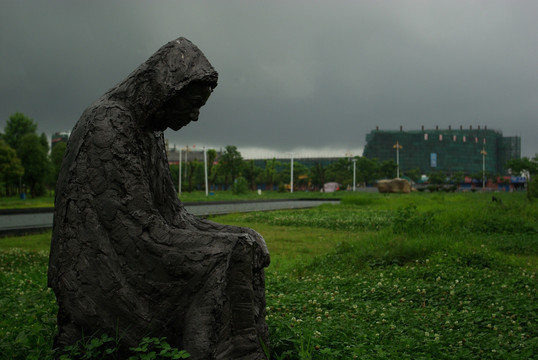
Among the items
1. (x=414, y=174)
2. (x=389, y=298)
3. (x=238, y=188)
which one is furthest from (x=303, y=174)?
(x=389, y=298)

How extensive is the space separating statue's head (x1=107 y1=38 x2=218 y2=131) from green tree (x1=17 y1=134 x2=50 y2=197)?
36.7 metres

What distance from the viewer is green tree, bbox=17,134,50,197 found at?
3606cm

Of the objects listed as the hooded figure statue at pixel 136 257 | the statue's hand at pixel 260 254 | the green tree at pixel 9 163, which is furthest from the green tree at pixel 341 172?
the hooded figure statue at pixel 136 257

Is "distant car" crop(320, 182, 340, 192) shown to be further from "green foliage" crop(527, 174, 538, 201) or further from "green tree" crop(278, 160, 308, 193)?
"green foliage" crop(527, 174, 538, 201)

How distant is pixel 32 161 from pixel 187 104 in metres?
37.0

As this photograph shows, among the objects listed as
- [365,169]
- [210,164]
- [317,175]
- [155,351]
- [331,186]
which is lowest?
[155,351]

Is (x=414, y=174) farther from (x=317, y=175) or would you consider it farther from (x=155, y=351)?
(x=155, y=351)

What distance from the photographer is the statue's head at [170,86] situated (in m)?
3.01

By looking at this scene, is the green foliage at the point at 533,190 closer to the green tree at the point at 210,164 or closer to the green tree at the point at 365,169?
the green tree at the point at 210,164

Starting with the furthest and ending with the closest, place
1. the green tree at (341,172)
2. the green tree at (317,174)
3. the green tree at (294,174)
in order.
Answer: the green tree at (294,174), the green tree at (341,172), the green tree at (317,174)

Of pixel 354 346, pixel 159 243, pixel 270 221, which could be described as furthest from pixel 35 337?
pixel 270 221

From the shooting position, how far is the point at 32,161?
36.0 m

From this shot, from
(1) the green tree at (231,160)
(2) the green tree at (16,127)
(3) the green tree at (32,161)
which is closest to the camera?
(3) the green tree at (32,161)

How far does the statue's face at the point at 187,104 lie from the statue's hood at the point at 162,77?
0.14 feet
